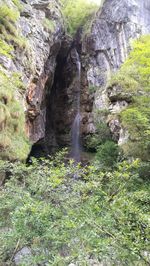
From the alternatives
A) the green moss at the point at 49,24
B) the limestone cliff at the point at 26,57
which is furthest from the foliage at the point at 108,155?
the green moss at the point at 49,24

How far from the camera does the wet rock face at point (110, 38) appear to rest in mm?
18953

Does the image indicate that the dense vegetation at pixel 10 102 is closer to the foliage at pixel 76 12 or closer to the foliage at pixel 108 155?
the foliage at pixel 108 155

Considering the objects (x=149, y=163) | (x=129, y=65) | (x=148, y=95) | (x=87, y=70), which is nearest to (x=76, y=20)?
(x=87, y=70)

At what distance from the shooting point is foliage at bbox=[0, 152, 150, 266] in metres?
3.69

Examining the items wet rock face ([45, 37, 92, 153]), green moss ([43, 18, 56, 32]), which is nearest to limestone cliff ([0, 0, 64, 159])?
green moss ([43, 18, 56, 32])

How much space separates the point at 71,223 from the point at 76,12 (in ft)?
79.2

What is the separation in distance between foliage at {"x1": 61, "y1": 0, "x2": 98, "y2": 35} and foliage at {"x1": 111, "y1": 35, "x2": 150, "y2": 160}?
12.2 m

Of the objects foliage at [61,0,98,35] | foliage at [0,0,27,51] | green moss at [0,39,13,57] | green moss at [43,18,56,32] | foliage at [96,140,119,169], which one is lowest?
foliage at [96,140,119,169]

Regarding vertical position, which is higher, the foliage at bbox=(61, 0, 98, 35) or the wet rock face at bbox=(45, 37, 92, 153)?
the foliage at bbox=(61, 0, 98, 35)

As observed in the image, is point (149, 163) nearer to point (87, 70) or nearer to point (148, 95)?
point (148, 95)

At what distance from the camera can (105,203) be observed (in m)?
4.62

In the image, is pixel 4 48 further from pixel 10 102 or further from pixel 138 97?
pixel 138 97

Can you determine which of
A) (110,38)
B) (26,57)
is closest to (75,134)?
(110,38)

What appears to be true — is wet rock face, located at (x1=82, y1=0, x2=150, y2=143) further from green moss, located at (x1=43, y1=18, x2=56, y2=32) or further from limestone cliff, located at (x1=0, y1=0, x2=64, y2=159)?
green moss, located at (x1=43, y1=18, x2=56, y2=32)
